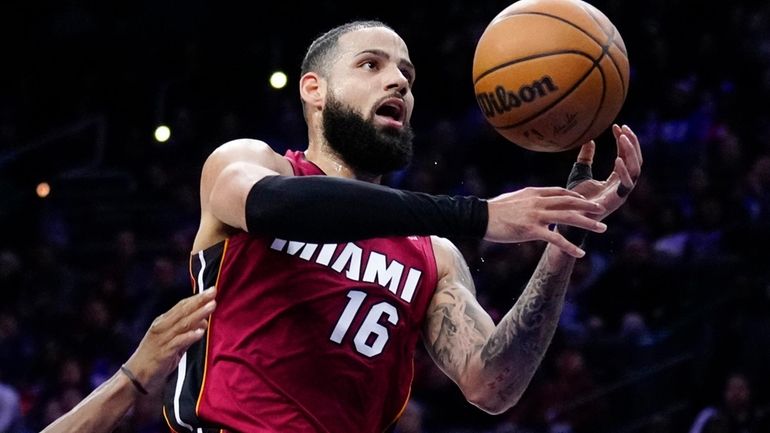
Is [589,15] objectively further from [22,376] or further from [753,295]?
[22,376]

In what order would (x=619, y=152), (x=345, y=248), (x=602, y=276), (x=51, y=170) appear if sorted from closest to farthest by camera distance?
(x=619, y=152) → (x=345, y=248) → (x=602, y=276) → (x=51, y=170)

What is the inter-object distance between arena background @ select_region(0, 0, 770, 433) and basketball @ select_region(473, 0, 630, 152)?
397 centimetres

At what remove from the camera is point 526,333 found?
372 centimetres

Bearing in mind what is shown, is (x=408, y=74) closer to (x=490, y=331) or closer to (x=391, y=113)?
(x=391, y=113)

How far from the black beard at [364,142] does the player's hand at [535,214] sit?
99 cm

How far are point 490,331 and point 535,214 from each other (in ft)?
3.65

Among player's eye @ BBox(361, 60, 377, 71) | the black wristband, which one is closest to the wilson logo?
player's eye @ BBox(361, 60, 377, 71)

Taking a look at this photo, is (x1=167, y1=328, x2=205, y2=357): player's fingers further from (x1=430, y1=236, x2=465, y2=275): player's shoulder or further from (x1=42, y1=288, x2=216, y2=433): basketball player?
(x1=430, y1=236, x2=465, y2=275): player's shoulder

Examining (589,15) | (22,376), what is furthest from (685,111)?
(589,15)

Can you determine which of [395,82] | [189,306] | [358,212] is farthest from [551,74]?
[189,306]

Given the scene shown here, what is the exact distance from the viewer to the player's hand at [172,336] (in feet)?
11.4

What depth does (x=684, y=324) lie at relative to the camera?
8.22 meters

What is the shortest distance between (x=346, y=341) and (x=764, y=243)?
531 centimetres

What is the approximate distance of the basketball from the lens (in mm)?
3545
